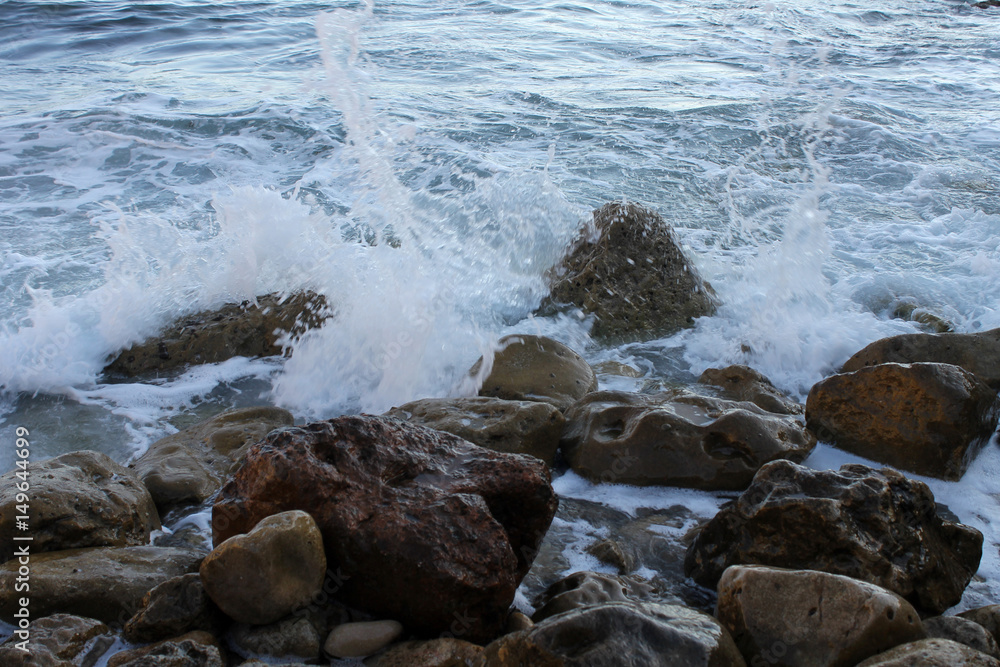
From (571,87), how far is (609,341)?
7.17 meters

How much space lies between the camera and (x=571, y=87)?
1105 cm

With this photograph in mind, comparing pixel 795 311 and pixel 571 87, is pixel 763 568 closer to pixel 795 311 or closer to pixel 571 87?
pixel 795 311

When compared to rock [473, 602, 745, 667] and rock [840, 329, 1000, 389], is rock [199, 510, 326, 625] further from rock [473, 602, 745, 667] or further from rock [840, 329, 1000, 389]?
rock [840, 329, 1000, 389]

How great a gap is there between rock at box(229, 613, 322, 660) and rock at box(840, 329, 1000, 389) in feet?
9.78

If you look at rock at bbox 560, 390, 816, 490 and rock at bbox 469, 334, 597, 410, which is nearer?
rock at bbox 560, 390, 816, 490

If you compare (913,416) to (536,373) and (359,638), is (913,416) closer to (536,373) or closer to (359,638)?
(536,373)

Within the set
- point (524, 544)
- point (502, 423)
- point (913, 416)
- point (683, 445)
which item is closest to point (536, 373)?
point (502, 423)

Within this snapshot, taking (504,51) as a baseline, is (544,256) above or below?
below

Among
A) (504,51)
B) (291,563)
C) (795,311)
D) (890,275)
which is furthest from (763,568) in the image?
(504,51)

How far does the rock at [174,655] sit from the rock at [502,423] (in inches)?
54.9

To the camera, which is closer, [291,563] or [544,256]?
[291,563]

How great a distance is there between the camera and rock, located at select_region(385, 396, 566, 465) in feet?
10.9

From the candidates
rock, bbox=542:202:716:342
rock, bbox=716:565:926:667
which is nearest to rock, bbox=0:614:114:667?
rock, bbox=716:565:926:667

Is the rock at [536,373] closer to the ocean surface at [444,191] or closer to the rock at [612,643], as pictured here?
the ocean surface at [444,191]
